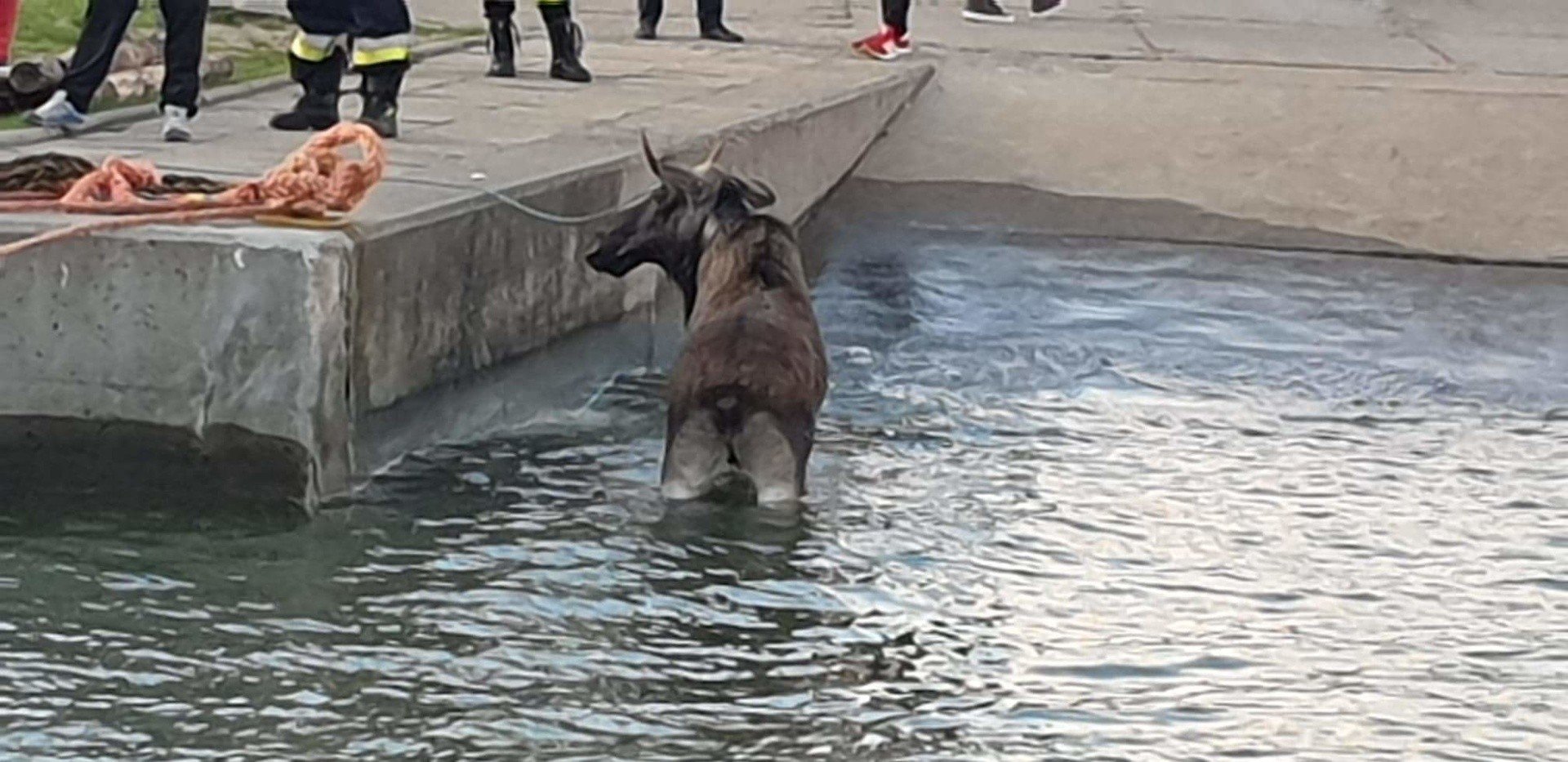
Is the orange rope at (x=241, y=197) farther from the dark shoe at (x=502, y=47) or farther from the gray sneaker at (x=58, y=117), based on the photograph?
the dark shoe at (x=502, y=47)

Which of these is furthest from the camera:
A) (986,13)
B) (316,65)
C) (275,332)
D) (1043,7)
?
(1043,7)

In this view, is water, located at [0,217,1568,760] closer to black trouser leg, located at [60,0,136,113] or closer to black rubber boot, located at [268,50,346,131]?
black rubber boot, located at [268,50,346,131]

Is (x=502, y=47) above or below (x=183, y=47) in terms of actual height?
below

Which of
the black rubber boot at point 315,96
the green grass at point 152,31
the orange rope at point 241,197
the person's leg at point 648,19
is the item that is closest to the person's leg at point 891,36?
the person's leg at point 648,19

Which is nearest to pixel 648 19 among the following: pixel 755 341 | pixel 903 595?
pixel 755 341

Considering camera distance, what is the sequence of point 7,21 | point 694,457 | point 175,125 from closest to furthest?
point 694,457, point 7,21, point 175,125

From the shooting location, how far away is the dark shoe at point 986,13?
17.2 m

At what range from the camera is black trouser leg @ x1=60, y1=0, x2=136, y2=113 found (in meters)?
9.52

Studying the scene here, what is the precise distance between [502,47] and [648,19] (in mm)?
2693

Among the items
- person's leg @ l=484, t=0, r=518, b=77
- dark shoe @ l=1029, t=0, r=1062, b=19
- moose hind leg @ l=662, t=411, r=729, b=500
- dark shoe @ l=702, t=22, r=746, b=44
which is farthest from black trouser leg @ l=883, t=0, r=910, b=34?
moose hind leg @ l=662, t=411, r=729, b=500

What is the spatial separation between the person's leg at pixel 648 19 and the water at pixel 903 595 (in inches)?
231

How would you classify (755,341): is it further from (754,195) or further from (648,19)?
(648,19)

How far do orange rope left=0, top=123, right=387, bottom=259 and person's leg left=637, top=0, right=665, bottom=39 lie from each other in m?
7.58

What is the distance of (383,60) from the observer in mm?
9656
